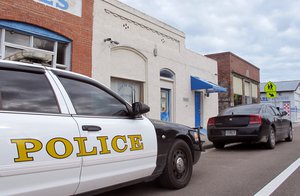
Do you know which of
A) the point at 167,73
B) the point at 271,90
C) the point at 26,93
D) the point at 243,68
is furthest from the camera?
the point at 243,68

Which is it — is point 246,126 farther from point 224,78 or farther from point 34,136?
point 224,78

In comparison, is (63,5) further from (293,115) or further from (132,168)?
(293,115)

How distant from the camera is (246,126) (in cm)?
971

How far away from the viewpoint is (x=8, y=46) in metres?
8.73

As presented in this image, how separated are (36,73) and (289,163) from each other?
21.1ft

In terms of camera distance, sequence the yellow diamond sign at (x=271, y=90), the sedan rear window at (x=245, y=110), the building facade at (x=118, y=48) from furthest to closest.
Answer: the yellow diamond sign at (x=271, y=90), the sedan rear window at (x=245, y=110), the building facade at (x=118, y=48)

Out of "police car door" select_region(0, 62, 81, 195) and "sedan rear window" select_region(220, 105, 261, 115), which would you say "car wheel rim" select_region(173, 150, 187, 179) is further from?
"sedan rear window" select_region(220, 105, 261, 115)

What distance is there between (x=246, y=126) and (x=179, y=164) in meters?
5.03

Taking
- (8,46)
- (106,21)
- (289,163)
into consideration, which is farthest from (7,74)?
(106,21)

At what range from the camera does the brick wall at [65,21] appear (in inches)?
343

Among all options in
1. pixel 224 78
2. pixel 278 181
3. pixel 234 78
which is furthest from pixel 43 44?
pixel 234 78

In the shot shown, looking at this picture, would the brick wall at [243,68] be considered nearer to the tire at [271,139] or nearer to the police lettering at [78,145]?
the tire at [271,139]

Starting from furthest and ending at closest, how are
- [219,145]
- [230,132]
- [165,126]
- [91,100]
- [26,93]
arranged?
1. [219,145]
2. [230,132]
3. [165,126]
4. [91,100]
5. [26,93]

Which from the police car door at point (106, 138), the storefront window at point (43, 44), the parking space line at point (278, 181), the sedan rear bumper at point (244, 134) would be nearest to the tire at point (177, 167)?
the police car door at point (106, 138)
